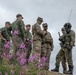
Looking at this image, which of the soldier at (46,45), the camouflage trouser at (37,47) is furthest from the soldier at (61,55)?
the camouflage trouser at (37,47)

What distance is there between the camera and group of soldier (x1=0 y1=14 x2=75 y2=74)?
9.51 meters

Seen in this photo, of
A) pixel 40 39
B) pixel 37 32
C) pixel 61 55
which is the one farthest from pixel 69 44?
pixel 37 32

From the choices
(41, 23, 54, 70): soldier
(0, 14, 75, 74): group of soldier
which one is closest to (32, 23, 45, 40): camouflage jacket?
(0, 14, 75, 74): group of soldier

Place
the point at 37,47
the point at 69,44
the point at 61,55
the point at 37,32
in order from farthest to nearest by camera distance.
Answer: the point at 61,55
the point at 69,44
the point at 37,32
the point at 37,47

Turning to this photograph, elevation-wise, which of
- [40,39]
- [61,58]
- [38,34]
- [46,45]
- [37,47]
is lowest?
[61,58]

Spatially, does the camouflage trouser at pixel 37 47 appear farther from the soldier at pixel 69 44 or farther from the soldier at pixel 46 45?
the soldier at pixel 69 44

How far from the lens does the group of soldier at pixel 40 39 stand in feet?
31.2

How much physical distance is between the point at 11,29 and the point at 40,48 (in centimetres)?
106

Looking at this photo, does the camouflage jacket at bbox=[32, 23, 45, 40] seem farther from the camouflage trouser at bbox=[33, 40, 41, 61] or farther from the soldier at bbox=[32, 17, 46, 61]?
the camouflage trouser at bbox=[33, 40, 41, 61]

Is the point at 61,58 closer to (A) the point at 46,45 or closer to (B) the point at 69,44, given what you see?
(B) the point at 69,44

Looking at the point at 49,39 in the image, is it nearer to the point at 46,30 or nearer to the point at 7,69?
Answer: the point at 46,30

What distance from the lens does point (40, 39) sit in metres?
10.2

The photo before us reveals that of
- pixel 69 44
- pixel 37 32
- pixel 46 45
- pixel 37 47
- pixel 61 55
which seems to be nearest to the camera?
pixel 37 47

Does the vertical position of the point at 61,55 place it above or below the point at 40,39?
below
